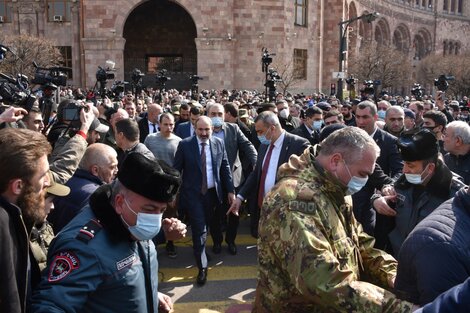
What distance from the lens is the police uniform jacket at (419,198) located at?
3900 millimetres

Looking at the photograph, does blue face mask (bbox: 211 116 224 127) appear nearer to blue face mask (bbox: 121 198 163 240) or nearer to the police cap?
the police cap

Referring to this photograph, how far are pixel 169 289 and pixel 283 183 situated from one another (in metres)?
3.79

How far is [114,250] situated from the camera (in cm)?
243

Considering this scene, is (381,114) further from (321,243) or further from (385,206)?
(321,243)

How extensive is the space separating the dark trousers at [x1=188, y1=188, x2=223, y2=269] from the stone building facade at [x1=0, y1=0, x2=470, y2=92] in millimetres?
23935

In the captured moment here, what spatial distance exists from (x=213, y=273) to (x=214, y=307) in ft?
3.49

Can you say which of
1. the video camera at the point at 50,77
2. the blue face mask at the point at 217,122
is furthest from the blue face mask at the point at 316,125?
the video camera at the point at 50,77

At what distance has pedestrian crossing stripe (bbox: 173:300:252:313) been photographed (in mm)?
5473

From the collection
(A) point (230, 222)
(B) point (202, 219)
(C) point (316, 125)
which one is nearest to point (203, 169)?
(B) point (202, 219)

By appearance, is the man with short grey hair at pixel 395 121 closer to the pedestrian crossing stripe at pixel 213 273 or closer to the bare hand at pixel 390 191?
the pedestrian crossing stripe at pixel 213 273

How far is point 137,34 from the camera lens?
3653 cm

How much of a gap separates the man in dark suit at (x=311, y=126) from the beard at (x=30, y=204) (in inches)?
252

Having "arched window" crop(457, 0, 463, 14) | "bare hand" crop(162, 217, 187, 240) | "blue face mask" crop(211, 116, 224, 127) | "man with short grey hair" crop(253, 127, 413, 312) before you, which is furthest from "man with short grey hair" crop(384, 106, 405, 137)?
"arched window" crop(457, 0, 463, 14)

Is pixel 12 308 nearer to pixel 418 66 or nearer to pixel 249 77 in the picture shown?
pixel 249 77
